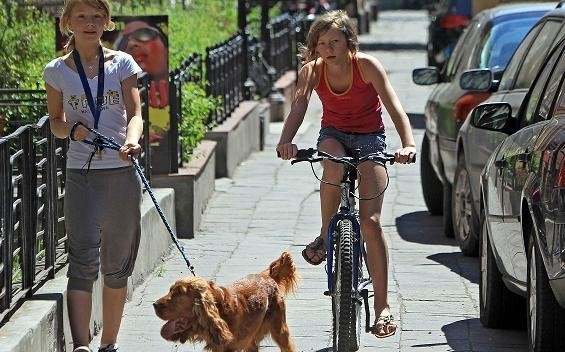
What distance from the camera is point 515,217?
7.22 meters

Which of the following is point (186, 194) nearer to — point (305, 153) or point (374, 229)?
point (374, 229)

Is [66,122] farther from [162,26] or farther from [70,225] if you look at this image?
[162,26]

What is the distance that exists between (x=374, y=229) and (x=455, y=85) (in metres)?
4.81

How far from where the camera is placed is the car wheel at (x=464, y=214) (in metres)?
10.5

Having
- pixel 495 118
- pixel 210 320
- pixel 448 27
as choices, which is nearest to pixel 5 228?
pixel 210 320

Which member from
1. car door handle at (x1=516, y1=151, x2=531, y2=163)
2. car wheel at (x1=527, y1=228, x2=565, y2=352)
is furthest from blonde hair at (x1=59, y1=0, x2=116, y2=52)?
car wheel at (x1=527, y1=228, x2=565, y2=352)

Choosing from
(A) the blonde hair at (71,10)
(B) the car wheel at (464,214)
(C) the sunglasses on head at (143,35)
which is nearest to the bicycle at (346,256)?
(A) the blonde hair at (71,10)

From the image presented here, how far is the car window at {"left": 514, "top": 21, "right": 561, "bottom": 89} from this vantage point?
32.2ft

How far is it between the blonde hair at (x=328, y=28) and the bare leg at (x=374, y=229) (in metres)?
0.59

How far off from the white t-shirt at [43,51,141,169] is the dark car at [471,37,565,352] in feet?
6.12

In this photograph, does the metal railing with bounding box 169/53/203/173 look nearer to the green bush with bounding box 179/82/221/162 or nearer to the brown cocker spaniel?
the green bush with bounding box 179/82/221/162

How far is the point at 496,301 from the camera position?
8070mm

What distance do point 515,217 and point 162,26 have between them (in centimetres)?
509

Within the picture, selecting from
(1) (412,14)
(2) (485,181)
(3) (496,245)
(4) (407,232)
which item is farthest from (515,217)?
(1) (412,14)
